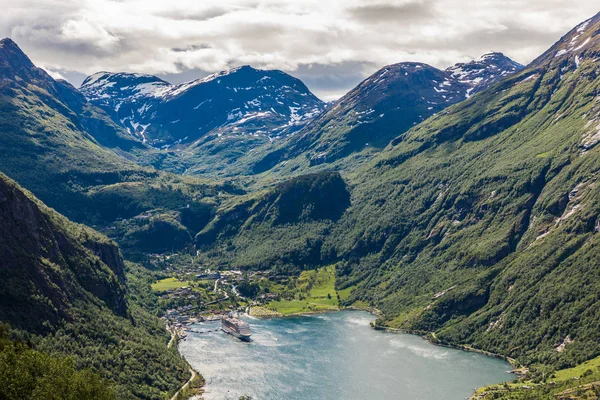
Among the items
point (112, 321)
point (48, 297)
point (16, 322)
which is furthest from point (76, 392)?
point (112, 321)

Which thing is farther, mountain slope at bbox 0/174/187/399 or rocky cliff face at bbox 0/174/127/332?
rocky cliff face at bbox 0/174/127/332

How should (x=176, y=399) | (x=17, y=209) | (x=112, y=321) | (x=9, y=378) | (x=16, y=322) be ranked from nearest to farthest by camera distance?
(x=9, y=378) < (x=16, y=322) < (x=176, y=399) < (x=17, y=209) < (x=112, y=321)

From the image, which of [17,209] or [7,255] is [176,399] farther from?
[17,209]

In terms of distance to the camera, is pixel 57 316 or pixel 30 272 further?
pixel 57 316

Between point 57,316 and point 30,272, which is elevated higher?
point 30,272

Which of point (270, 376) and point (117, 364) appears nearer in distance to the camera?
point (117, 364)

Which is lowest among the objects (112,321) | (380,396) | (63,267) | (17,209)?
(380,396)

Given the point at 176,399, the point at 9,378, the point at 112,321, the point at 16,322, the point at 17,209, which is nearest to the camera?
the point at 9,378

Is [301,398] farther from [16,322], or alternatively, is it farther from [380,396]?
[16,322]

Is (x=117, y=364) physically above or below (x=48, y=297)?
below

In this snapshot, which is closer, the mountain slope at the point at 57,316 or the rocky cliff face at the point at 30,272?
the mountain slope at the point at 57,316
